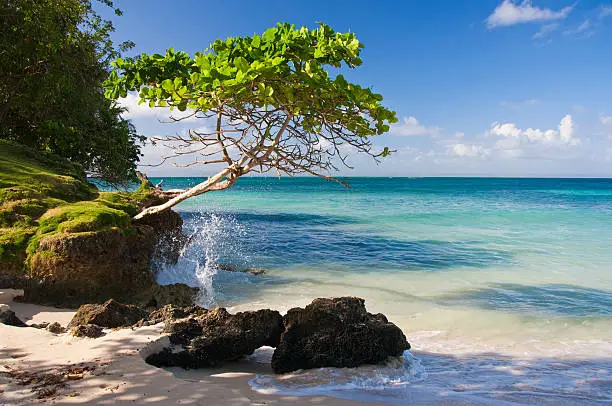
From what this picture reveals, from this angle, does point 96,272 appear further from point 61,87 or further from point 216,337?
point 61,87

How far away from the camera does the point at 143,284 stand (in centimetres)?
717

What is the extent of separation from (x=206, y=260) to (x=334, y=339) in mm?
7494

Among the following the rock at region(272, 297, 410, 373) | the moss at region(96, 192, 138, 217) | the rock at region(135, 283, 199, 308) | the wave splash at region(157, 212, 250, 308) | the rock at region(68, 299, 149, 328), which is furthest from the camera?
the wave splash at region(157, 212, 250, 308)

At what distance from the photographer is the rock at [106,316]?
16.2ft

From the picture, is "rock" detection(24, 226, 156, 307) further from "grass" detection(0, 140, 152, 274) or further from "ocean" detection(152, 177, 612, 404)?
"ocean" detection(152, 177, 612, 404)

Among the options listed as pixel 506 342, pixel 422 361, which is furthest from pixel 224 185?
pixel 506 342

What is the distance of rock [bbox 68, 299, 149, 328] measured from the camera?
4930mm

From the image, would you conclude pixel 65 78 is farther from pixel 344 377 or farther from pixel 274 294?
pixel 344 377

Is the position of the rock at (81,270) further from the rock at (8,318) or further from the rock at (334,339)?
the rock at (334,339)

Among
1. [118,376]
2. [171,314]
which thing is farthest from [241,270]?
[118,376]

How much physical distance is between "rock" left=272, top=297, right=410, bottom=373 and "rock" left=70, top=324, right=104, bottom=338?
1.94 meters

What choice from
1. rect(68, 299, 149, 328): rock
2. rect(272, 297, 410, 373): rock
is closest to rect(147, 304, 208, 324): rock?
rect(68, 299, 149, 328): rock

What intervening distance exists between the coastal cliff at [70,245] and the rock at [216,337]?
2.33m

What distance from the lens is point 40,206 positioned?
729 centimetres
